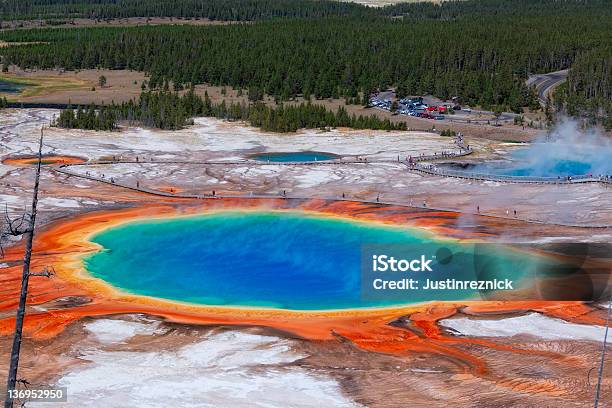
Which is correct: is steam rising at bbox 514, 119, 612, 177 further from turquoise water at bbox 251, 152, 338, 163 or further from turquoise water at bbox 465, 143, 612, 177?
turquoise water at bbox 251, 152, 338, 163

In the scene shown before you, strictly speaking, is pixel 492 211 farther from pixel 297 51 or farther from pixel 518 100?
pixel 297 51

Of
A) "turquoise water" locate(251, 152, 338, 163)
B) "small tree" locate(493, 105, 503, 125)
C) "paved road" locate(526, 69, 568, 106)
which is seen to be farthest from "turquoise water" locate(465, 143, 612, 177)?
"paved road" locate(526, 69, 568, 106)

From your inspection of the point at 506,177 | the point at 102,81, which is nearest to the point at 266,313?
the point at 506,177

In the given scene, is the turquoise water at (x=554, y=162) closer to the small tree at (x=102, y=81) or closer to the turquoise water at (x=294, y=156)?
the turquoise water at (x=294, y=156)

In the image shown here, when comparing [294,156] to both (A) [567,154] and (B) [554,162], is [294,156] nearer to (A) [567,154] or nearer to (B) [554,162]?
(B) [554,162]

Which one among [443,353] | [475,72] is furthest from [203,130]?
[443,353]

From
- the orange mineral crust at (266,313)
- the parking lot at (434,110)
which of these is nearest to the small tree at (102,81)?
the parking lot at (434,110)
